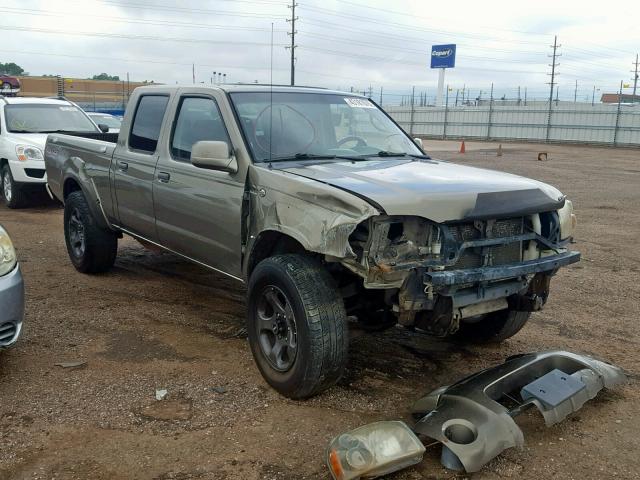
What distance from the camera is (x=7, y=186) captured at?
1112cm

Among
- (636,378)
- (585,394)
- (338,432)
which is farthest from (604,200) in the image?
(338,432)

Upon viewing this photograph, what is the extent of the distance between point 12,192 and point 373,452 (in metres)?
9.84

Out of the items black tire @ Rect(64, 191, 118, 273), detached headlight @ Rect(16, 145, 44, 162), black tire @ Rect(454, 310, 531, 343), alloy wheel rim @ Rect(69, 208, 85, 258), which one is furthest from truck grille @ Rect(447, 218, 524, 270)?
detached headlight @ Rect(16, 145, 44, 162)

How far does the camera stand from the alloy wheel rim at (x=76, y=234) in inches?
258

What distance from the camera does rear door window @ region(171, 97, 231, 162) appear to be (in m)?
4.63

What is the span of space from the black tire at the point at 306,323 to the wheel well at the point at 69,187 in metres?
3.60

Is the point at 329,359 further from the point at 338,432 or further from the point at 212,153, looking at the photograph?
the point at 212,153

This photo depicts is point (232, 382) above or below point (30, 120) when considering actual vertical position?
below

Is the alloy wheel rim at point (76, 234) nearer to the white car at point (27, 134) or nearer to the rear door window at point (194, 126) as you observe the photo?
the rear door window at point (194, 126)

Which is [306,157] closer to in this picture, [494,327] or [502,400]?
[494,327]

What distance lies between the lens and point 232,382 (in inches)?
163

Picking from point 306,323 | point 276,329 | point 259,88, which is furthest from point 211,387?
point 259,88

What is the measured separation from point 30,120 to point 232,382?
9277 millimetres

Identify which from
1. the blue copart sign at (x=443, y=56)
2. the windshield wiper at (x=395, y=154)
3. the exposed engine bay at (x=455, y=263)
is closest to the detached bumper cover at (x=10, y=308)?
the exposed engine bay at (x=455, y=263)
